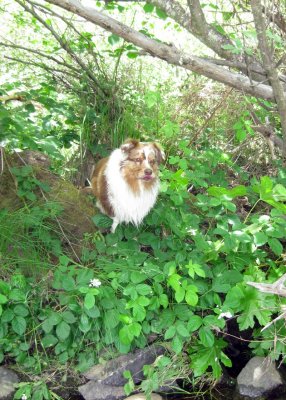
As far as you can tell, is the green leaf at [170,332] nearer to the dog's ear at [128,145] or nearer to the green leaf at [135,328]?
the green leaf at [135,328]

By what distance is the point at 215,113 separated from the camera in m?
5.45

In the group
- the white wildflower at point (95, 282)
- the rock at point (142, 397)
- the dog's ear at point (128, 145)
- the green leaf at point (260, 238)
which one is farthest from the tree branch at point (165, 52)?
the rock at point (142, 397)

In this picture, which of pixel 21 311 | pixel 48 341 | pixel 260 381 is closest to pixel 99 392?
pixel 48 341

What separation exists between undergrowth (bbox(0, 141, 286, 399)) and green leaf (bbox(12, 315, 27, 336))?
10 mm

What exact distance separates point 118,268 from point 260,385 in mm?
1548

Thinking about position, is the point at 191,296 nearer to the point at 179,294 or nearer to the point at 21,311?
the point at 179,294

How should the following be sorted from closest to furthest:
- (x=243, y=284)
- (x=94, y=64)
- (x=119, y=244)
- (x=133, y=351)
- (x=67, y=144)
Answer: (x=243, y=284) < (x=133, y=351) < (x=119, y=244) < (x=67, y=144) < (x=94, y=64)

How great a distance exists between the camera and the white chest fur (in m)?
4.16

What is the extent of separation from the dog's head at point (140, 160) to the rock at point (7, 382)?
1.92m

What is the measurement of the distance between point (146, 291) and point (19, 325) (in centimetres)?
100

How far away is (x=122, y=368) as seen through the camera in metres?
3.69

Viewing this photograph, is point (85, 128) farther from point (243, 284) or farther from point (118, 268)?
point (243, 284)

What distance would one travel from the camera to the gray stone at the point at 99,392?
142 inches

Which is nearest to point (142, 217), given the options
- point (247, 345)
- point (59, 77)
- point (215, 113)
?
Answer: point (247, 345)
